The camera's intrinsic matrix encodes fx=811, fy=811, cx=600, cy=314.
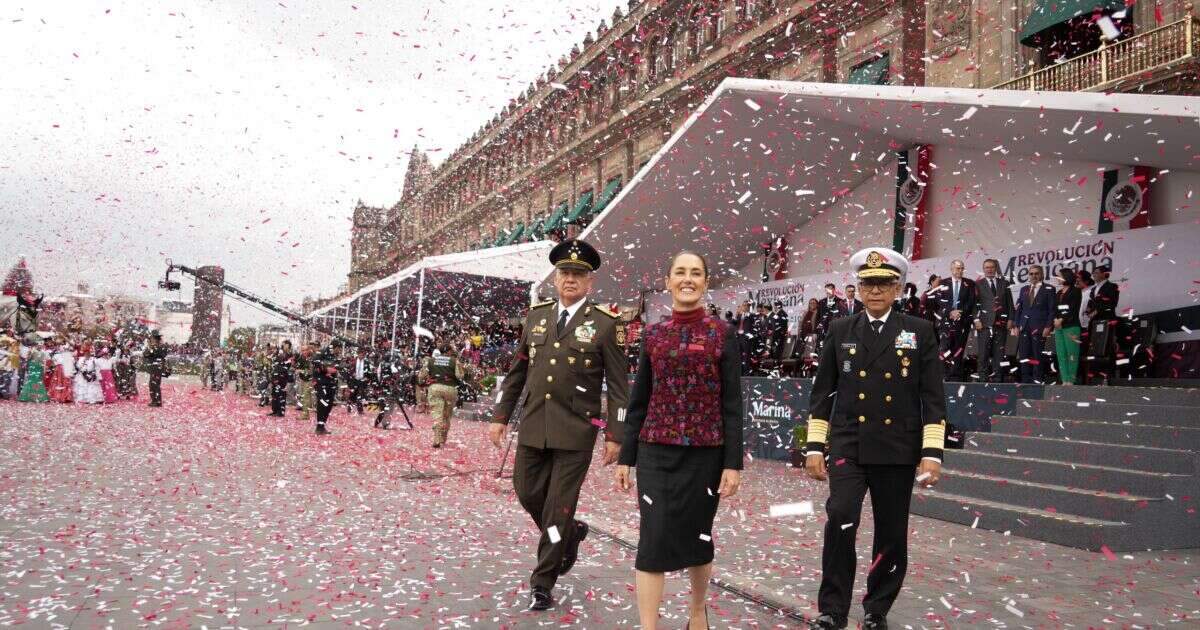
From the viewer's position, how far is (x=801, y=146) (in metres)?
14.9

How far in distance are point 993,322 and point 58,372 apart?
22.8 metres

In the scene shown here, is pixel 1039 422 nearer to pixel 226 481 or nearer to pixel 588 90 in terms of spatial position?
pixel 226 481

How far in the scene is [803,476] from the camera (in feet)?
37.7

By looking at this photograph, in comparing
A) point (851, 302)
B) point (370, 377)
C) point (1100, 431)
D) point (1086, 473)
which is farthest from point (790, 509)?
point (370, 377)

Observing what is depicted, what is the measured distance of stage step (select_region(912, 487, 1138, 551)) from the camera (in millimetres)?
6641

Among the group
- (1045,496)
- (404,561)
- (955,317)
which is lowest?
(404,561)

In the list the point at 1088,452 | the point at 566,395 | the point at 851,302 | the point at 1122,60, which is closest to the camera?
the point at 566,395

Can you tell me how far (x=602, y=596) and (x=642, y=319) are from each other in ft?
54.5

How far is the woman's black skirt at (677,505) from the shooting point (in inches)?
141

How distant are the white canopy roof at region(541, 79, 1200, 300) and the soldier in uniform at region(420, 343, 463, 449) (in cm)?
530

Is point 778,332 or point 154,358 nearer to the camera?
point 778,332

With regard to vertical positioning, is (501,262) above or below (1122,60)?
below

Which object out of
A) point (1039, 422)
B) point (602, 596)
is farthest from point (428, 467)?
point (1039, 422)

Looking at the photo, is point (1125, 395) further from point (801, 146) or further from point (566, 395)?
point (801, 146)
